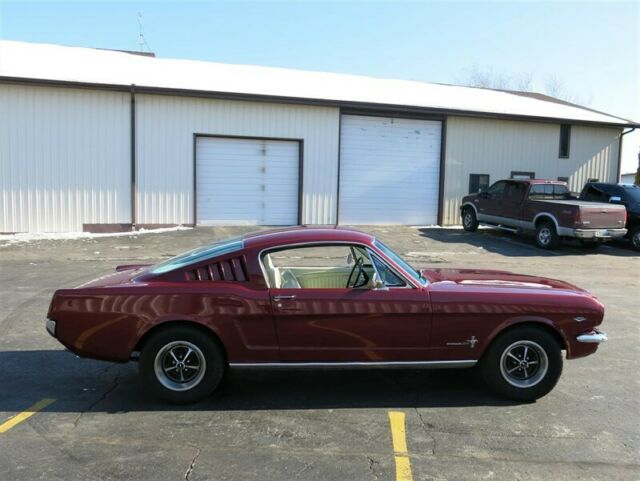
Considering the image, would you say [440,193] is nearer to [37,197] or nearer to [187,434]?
[37,197]

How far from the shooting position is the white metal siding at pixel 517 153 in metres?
21.0

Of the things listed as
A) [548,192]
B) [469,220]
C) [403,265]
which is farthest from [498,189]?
[403,265]

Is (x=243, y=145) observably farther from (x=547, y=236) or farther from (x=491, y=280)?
(x=491, y=280)

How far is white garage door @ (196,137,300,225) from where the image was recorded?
1814 centimetres

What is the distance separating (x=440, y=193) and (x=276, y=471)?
59.9ft

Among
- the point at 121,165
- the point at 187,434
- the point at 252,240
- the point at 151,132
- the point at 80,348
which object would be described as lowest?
the point at 187,434

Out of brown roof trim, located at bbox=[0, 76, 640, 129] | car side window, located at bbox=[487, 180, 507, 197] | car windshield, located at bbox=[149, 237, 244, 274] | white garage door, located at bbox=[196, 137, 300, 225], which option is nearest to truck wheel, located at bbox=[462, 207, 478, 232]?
car side window, located at bbox=[487, 180, 507, 197]

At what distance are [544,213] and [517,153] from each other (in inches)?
252

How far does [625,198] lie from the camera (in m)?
17.0

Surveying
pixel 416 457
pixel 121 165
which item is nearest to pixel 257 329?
pixel 416 457

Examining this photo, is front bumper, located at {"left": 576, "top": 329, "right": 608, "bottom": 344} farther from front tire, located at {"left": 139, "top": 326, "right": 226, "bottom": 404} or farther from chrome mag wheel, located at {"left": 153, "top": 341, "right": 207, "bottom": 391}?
chrome mag wheel, located at {"left": 153, "top": 341, "right": 207, "bottom": 391}

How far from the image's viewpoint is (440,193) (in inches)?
821

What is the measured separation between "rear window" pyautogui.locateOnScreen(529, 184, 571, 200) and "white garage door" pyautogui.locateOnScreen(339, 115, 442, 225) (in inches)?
178

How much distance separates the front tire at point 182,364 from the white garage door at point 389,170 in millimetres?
15340
